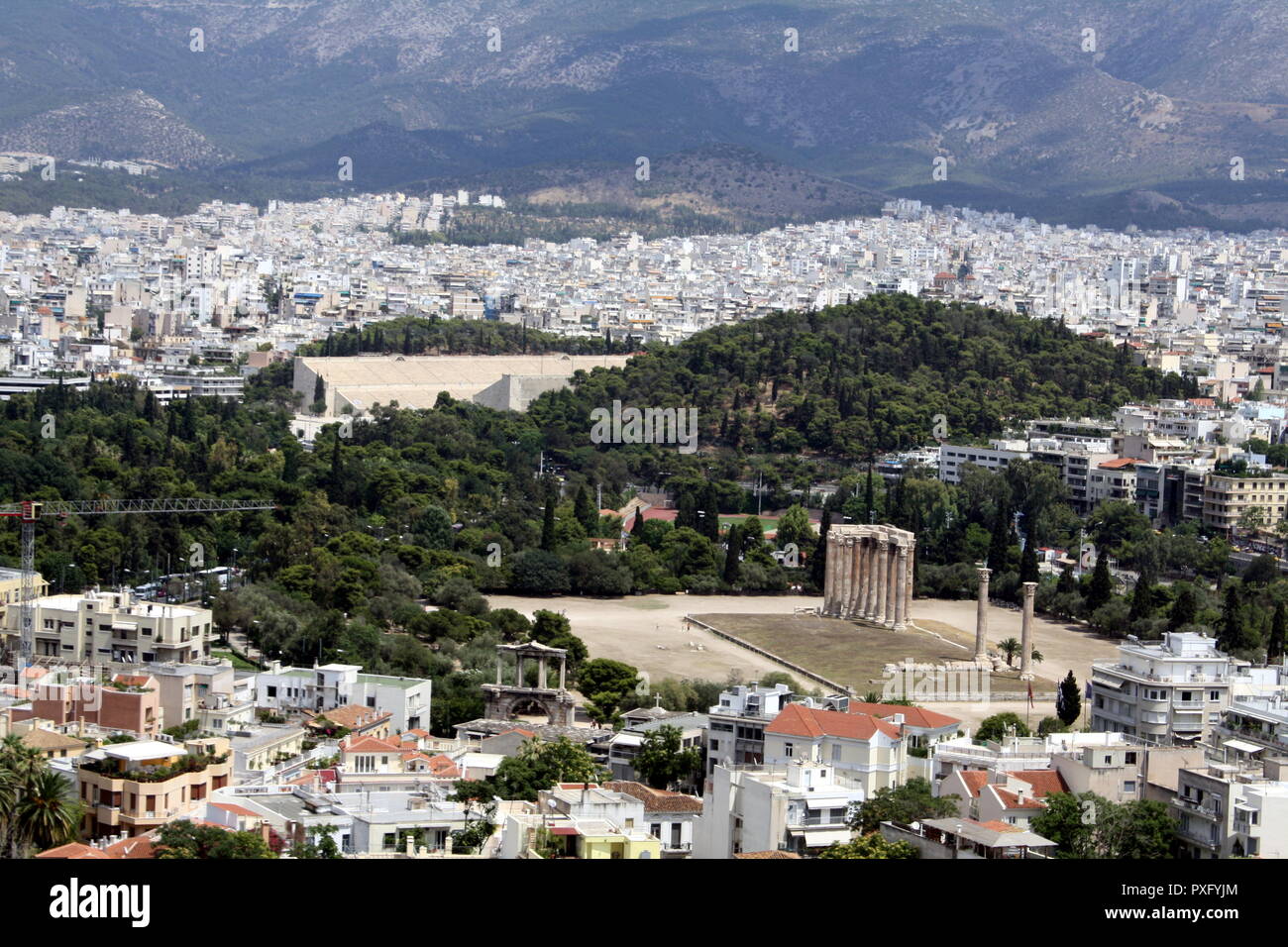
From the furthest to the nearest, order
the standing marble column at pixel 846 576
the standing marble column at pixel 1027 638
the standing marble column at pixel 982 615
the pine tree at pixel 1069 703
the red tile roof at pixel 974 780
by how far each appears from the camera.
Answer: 1. the standing marble column at pixel 846 576
2. the standing marble column at pixel 982 615
3. the standing marble column at pixel 1027 638
4. the pine tree at pixel 1069 703
5. the red tile roof at pixel 974 780

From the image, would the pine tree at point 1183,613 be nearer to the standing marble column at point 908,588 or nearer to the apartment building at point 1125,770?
→ the standing marble column at point 908,588

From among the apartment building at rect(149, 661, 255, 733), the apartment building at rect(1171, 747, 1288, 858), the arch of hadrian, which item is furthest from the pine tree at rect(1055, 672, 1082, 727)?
the arch of hadrian

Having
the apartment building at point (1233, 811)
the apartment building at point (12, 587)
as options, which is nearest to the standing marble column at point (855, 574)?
the apartment building at point (12, 587)

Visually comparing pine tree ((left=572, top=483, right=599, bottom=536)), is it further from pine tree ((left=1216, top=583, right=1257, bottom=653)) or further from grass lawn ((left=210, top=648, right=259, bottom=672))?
grass lawn ((left=210, top=648, right=259, bottom=672))

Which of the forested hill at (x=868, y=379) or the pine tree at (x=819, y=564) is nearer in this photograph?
the pine tree at (x=819, y=564)

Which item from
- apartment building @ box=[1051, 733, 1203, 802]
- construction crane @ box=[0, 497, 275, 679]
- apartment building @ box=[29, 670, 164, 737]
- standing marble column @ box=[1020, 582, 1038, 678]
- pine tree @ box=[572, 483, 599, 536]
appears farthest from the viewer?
pine tree @ box=[572, 483, 599, 536]
